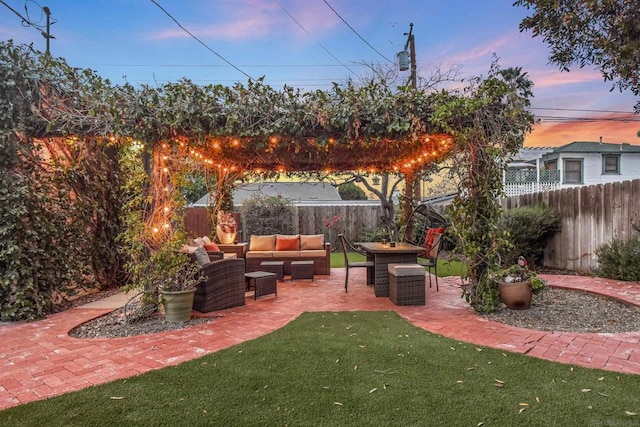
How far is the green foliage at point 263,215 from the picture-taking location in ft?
39.6

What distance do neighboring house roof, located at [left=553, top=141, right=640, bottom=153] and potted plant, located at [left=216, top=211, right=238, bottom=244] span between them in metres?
14.7

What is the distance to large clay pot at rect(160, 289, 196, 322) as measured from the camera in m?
4.40

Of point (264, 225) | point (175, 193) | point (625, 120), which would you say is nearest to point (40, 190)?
point (175, 193)

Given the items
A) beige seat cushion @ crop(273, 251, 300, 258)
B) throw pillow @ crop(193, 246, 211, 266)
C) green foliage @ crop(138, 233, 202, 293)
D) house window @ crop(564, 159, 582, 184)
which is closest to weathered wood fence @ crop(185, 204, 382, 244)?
beige seat cushion @ crop(273, 251, 300, 258)

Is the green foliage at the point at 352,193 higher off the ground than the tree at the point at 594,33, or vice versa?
the tree at the point at 594,33

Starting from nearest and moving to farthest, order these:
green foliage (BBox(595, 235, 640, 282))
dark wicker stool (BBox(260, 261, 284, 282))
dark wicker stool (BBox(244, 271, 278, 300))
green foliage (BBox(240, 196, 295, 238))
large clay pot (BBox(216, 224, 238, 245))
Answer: dark wicker stool (BBox(244, 271, 278, 300)), green foliage (BBox(595, 235, 640, 282)), dark wicker stool (BBox(260, 261, 284, 282)), large clay pot (BBox(216, 224, 238, 245)), green foliage (BBox(240, 196, 295, 238))

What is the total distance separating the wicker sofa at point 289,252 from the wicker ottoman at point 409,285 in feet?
8.98

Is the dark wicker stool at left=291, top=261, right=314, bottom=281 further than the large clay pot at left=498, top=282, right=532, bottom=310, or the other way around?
the dark wicker stool at left=291, top=261, right=314, bottom=281

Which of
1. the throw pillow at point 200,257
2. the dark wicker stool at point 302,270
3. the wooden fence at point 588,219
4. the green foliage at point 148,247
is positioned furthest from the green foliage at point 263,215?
the wooden fence at point 588,219

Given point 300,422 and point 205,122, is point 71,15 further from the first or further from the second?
point 300,422

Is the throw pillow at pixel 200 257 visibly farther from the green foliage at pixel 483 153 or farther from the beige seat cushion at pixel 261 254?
the green foliage at pixel 483 153

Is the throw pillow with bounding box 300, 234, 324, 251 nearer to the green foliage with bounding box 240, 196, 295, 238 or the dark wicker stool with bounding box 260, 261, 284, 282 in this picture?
the dark wicker stool with bounding box 260, 261, 284, 282

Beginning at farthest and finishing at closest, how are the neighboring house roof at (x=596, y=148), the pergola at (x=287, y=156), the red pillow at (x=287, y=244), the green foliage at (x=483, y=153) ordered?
the neighboring house roof at (x=596, y=148) < the red pillow at (x=287, y=244) < the pergola at (x=287, y=156) < the green foliage at (x=483, y=153)

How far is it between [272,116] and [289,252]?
12.7 ft
